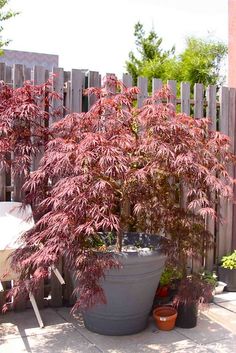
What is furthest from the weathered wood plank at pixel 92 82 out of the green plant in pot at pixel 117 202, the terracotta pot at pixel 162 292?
the terracotta pot at pixel 162 292

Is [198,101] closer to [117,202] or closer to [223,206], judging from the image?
[223,206]

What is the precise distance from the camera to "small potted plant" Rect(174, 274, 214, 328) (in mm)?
3453

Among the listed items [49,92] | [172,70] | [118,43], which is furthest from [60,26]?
[49,92]

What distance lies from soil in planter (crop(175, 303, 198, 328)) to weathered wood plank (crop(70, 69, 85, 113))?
1.89m

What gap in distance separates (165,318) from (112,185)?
3.81 feet

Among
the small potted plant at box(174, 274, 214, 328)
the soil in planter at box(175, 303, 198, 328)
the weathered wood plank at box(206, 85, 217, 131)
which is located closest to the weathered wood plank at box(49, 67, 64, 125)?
the weathered wood plank at box(206, 85, 217, 131)

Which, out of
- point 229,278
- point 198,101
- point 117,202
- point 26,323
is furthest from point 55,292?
point 198,101

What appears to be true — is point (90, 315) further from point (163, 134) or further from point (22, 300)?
point (163, 134)

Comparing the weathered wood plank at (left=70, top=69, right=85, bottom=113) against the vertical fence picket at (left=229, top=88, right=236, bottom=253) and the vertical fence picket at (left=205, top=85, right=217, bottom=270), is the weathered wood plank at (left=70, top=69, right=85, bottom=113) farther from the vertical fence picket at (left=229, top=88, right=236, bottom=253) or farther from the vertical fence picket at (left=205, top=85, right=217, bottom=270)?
the vertical fence picket at (left=229, top=88, right=236, bottom=253)

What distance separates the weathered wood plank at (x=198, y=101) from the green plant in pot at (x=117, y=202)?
0.84 m

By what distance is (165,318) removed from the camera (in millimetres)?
3525

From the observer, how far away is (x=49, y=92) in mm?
3736

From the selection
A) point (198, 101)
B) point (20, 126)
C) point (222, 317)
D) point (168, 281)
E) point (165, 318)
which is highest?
point (198, 101)

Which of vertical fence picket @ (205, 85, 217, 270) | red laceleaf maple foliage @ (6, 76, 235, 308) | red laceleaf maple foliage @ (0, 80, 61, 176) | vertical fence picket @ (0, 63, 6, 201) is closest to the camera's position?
red laceleaf maple foliage @ (6, 76, 235, 308)
